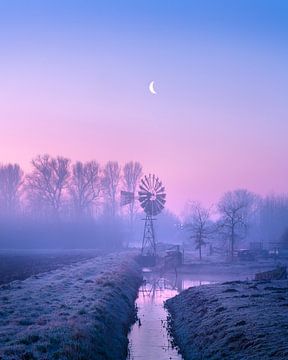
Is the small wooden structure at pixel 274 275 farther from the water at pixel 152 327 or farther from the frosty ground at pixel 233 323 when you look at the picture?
the frosty ground at pixel 233 323

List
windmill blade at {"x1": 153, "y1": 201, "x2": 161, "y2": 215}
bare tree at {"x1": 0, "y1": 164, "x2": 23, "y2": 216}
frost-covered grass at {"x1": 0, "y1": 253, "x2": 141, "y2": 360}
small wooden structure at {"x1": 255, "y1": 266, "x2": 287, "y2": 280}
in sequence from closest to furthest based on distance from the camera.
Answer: frost-covered grass at {"x1": 0, "y1": 253, "x2": 141, "y2": 360}, small wooden structure at {"x1": 255, "y1": 266, "x2": 287, "y2": 280}, windmill blade at {"x1": 153, "y1": 201, "x2": 161, "y2": 215}, bare tree at {"x1": 0, "y1": 164, "x2": 23, "y2": 216}

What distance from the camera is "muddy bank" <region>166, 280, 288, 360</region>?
1889 centimetres

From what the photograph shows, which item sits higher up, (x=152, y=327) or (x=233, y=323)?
(x=233, y=323)

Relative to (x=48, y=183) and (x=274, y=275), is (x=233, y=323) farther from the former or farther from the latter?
(x=48, y=183)

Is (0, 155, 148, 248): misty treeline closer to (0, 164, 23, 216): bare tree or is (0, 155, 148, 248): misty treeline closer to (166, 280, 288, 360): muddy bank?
(0, 164, 23, 216): bare tree

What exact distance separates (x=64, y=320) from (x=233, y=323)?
818 cm

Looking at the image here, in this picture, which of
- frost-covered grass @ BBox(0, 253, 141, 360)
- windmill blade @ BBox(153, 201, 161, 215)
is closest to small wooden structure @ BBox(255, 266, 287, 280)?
frost-covered grass @ BBox(0, 253, 141, 360)

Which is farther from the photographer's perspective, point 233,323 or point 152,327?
point 152,327

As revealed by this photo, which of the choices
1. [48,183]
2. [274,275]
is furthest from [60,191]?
[274,275]

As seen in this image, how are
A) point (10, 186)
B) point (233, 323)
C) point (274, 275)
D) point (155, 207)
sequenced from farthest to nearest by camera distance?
point (10, 186) → point (155, 207) → point (274, 275) → point (233, 323)

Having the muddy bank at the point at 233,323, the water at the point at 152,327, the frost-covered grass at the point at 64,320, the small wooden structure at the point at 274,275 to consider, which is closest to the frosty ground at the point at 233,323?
the muddy bank at the point at 233,323

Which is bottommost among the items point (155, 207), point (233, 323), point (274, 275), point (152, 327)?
point (152, 327)

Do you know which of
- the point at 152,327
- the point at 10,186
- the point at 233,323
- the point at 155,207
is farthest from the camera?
the point at 10,186

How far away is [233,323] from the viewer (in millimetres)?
23641
